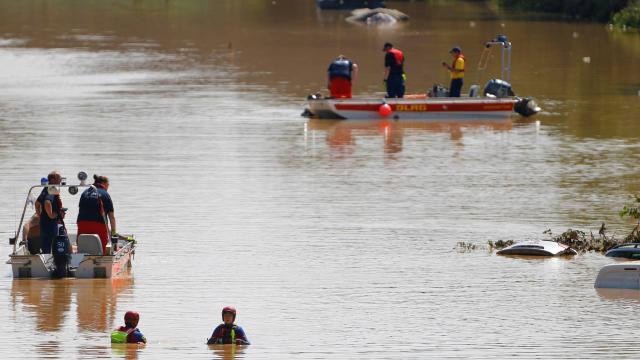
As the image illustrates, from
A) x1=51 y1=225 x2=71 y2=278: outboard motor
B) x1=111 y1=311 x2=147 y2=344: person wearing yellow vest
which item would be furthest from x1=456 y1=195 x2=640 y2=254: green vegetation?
x1=111 y1=311 x2=147 y2=344: person wearing yellow vest

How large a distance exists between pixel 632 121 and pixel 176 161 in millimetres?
14637

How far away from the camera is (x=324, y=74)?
190 ft

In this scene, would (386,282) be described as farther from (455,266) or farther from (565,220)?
(565,220)

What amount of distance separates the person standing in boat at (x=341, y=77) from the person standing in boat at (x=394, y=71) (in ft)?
3.08

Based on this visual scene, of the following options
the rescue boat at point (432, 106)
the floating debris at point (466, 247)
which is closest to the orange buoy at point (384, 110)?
the rescue boat at point (432, 106)

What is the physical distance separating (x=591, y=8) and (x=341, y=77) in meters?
50.8

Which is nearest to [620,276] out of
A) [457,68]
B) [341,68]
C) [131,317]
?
[131,317]

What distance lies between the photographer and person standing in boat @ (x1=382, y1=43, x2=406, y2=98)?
4197cm

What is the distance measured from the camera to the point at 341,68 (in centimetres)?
4203

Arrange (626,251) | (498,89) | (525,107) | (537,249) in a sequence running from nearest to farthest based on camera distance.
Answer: (626,251), (537,249), (498,89), (525,107)

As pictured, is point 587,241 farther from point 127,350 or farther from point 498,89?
point 498,89

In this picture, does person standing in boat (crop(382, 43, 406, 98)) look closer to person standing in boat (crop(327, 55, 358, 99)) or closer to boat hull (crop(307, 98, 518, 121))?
boat hull (crop(307, 98, 518, 121))

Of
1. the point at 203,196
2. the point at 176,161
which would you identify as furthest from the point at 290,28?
the point at 203,196

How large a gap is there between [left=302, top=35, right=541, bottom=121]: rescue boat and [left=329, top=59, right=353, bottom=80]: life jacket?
111 centimetres
